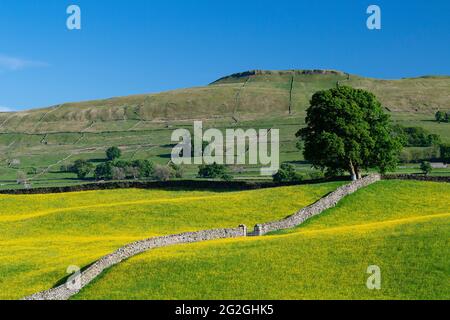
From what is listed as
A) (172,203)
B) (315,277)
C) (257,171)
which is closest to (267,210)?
(172,203)

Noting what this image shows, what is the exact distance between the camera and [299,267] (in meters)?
45.8

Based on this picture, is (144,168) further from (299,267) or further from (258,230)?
(299,267)

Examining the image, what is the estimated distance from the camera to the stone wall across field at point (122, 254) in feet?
149

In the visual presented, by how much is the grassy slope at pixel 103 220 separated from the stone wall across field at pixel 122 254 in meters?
3.62

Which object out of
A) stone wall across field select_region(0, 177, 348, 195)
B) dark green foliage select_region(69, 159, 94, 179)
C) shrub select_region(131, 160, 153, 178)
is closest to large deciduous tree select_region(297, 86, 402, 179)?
stone wall across field select_region(0, 177, 348, 195)

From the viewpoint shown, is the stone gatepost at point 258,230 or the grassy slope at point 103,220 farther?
the stone gatepost at point 258,230

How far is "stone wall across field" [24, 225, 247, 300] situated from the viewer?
1783 inches

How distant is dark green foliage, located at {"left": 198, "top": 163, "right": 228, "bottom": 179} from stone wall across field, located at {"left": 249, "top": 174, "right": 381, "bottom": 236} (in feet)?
307

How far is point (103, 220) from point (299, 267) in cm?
3396

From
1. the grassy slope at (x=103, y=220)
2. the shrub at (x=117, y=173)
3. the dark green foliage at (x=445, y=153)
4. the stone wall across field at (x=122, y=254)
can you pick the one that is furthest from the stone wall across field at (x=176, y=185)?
the dark green foliage at (x=445, y=153)

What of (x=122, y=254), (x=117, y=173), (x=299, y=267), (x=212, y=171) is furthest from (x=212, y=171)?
(x=299, y=267)

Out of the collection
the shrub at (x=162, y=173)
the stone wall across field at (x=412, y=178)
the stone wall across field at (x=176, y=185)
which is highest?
the stone wall across field at (x=412, y=178)

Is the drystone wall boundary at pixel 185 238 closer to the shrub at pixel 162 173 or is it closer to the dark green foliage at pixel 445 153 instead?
the dark green foliage at pixel 445 153
